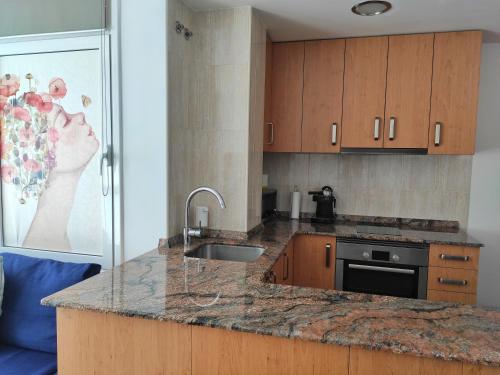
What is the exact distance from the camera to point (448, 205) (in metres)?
2.98

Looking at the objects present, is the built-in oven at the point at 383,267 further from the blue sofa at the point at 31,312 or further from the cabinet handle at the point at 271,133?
the blue sofa at the point at 31,312

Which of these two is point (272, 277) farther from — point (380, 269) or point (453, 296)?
point (453, 296)

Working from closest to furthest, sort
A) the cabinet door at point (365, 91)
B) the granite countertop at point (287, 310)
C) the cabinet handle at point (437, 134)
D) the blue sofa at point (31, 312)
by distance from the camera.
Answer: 1. the granite countertop at point (287, 310)
2. the blue sofa at point (31, 312)
3. the cabinet handle at point (437, 134)
4. the cabinet door at point (365, 91)

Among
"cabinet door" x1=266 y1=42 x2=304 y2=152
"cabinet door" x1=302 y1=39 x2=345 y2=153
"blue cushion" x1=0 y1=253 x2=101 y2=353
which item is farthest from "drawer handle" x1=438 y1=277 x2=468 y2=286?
"blue cushion" x1=0 y1=253 x2=101 y2=353

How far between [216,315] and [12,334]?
126 cm

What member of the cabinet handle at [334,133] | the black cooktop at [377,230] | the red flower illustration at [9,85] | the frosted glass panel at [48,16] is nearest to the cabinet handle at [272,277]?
the black cooktop at [377,230]

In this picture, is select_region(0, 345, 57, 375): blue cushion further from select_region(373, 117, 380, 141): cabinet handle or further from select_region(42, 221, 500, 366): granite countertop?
select_region(373, 117, 380, 141): cabinet handle

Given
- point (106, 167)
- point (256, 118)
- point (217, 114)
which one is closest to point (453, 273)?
point (256, 118)

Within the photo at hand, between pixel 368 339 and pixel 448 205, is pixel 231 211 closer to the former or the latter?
pixel 368 339

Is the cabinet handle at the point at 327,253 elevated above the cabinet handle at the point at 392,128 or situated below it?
below

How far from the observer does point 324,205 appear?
3.13m

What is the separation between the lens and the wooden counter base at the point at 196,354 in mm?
1066

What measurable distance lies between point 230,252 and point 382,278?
117cm

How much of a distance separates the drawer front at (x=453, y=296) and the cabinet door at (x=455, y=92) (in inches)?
40.2
